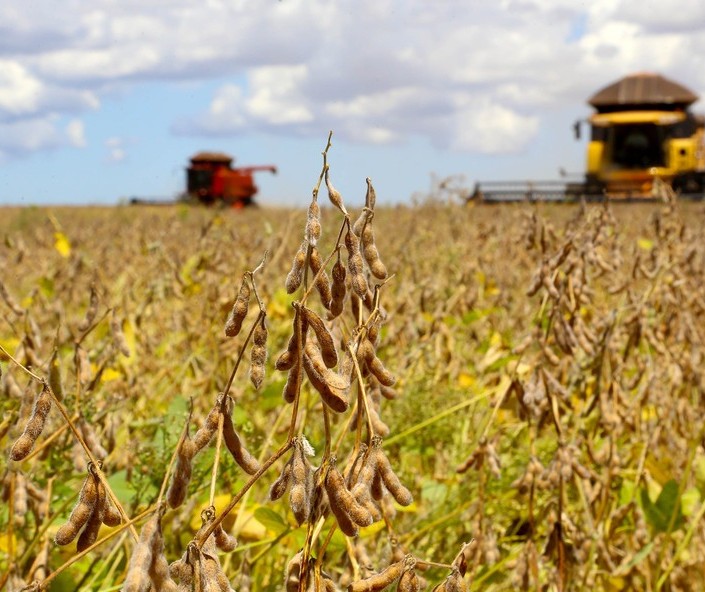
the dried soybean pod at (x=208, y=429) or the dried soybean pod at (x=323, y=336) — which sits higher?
the dried soybean pod at (x=323, y=336)

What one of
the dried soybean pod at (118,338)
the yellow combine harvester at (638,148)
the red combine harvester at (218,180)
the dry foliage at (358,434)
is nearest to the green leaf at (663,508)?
the dry foliage at (358,434)

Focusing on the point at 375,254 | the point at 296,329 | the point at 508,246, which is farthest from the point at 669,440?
the point at 508,246

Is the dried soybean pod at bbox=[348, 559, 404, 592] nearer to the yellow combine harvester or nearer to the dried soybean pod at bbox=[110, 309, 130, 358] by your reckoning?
the dried soybean pod at bbox=[110, 309, 130, 358]

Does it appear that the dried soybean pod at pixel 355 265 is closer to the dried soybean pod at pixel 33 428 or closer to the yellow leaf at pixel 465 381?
the dried soybean pod at pixel 33 428

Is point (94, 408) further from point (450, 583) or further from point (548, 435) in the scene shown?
point (548, 435)

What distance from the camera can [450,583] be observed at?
1051mm

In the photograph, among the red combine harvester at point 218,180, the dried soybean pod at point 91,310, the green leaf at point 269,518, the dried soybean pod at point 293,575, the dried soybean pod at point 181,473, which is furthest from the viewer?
the red combine harvester at point 218,180

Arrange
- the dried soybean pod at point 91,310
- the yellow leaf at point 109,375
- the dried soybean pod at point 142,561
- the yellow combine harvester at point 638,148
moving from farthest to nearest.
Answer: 1. the yellow combine harvester at point 638,148
2. the yellow leaf at point 109,375
3. the dried soybean pod at point 91,310
4. the dried soybean pod at point 142,561

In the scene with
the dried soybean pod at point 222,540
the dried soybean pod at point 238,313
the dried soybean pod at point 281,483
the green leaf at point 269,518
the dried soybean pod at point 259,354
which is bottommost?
the green leaf at point 269,518

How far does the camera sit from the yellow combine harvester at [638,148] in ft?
78.3

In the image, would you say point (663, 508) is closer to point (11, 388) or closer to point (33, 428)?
point (11, 388)

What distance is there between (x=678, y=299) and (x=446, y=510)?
36.4 inches

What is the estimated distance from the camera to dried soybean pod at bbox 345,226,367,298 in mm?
1140

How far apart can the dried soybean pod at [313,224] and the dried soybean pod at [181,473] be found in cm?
24
